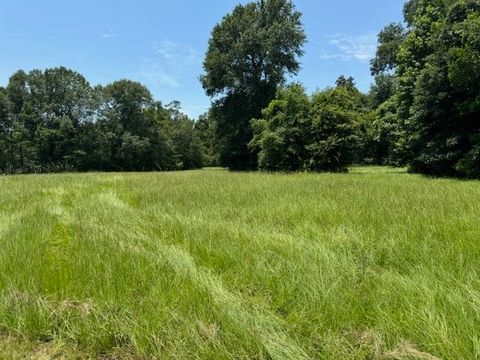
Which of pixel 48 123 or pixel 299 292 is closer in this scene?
pixel 299 292

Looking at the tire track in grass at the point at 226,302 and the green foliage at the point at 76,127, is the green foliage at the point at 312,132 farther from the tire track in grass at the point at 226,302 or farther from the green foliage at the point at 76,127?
the green foliage at the point at 76,127

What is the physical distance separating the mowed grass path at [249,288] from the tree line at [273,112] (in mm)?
14328

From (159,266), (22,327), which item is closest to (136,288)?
(159,266)

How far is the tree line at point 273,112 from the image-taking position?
61.1 feet

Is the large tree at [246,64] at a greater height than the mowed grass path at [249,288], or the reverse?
the large tree at [246,64]

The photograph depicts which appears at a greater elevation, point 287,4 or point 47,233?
point 287,4

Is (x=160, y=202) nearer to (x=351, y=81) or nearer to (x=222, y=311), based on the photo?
(x=222, y=311)

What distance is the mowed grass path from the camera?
110 inches

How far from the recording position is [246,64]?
40.2 metres

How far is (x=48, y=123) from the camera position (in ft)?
182

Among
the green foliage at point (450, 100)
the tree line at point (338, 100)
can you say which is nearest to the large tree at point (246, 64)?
the tree line at point (338, 100)

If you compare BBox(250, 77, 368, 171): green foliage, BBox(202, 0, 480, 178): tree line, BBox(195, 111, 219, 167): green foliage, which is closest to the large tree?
BBox(202, 0, 480, 178): tree line

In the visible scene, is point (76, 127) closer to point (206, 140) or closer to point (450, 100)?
point (206, 140)

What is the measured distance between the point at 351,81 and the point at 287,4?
157 ft
